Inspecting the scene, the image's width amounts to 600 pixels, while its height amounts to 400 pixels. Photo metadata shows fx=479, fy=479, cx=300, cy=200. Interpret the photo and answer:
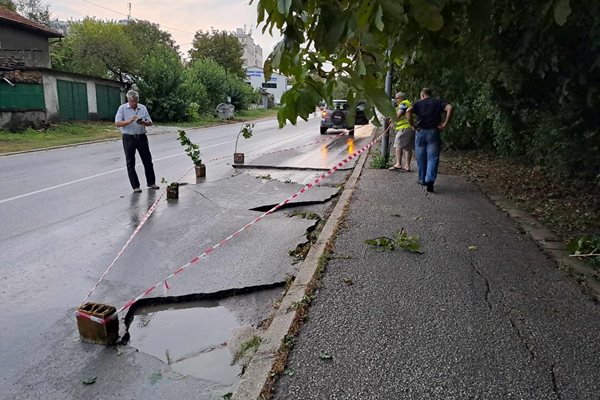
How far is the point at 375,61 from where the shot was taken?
7.41ft

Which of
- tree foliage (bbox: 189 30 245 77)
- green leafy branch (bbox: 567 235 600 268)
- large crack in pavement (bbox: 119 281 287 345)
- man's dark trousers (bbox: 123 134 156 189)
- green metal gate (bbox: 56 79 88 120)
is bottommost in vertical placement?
large crack in pavement (bbox: 119 281 287 345)

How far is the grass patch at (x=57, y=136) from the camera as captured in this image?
58.6ft

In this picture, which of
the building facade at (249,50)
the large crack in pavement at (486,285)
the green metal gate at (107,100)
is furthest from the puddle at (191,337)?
the building facade at (249,50)

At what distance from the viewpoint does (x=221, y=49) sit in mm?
68062

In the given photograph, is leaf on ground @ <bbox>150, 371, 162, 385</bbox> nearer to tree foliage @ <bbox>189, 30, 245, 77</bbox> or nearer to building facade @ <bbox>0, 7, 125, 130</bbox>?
building facade @ <bbox>0, 7, 125, 130</bbox>

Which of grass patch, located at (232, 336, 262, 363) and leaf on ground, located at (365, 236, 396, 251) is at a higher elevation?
leaf on ground, located at (365, 236, 396, 251)

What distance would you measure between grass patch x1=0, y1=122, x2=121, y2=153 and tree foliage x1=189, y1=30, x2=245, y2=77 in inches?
1693

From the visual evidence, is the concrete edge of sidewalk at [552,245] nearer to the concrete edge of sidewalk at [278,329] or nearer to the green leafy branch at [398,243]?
the green leafy branch at [398,243]

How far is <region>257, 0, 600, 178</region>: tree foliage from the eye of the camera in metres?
2.10

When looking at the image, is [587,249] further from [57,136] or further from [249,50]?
[249,50]

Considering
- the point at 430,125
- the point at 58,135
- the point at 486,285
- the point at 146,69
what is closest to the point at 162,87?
the point at 146,69

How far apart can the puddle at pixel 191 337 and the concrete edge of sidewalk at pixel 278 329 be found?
30 centimetres

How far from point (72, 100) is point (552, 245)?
26.8m

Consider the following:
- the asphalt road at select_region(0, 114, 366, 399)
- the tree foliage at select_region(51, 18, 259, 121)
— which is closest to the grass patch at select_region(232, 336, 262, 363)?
the asphalt road at select_region(0, 114, 366, 399)
